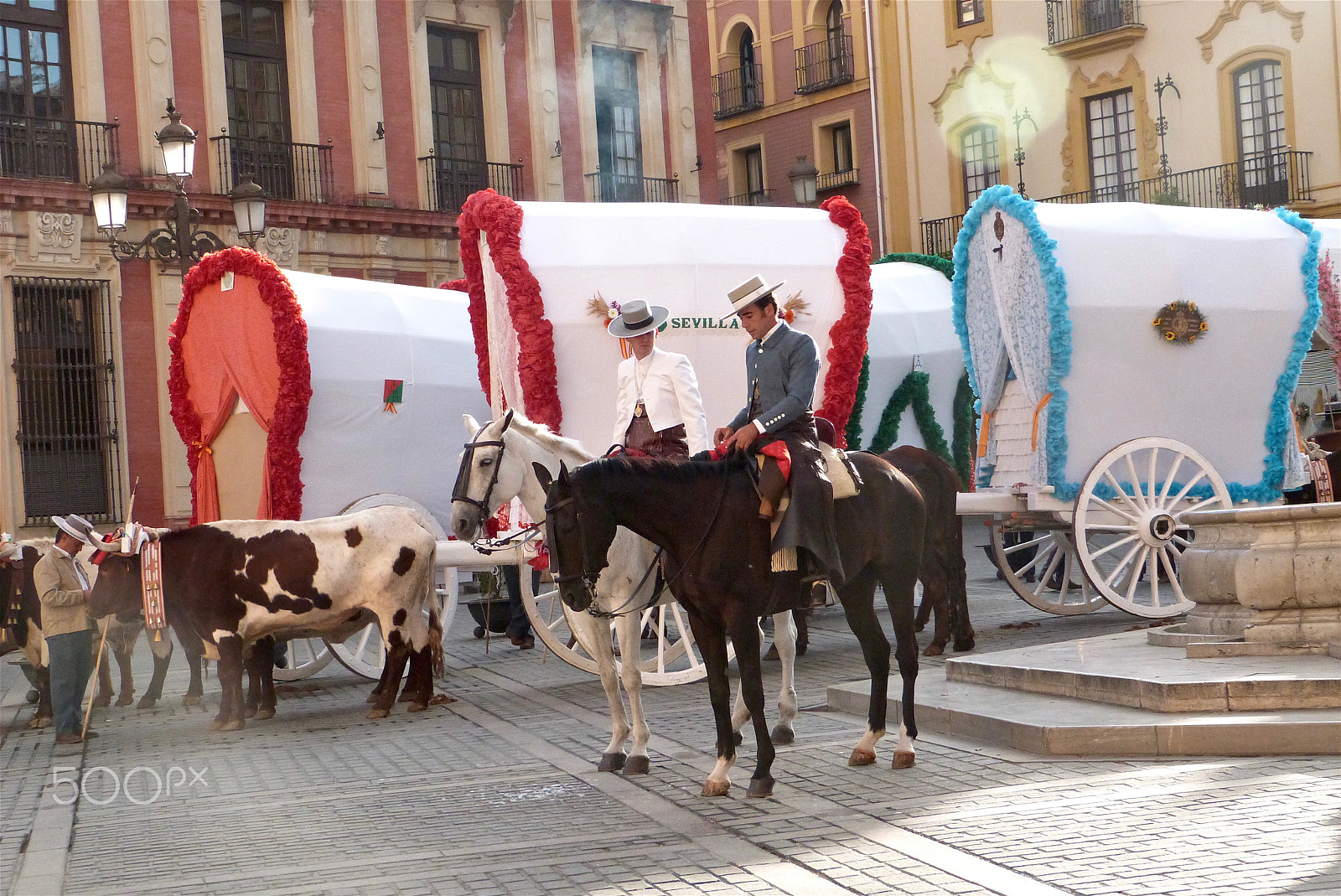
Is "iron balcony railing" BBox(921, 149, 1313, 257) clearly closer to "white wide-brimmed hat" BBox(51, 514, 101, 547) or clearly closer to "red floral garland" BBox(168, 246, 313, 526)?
"red floral garland" BBox(168, 246, 313, 526)

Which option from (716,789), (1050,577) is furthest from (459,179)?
(716,789)

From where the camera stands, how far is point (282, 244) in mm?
24484

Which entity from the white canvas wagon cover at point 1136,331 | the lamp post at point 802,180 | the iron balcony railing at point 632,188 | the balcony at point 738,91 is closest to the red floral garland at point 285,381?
the white canvas wagon cover at point 1136,331

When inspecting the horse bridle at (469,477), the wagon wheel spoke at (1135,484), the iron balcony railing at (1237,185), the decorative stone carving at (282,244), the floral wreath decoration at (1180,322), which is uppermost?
the iron balcony railing at (1237,185)

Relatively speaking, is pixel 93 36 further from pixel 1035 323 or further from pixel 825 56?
pixel 825 56

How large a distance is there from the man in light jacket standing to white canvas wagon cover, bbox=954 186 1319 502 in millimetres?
7099

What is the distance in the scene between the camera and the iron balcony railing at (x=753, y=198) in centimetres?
3738

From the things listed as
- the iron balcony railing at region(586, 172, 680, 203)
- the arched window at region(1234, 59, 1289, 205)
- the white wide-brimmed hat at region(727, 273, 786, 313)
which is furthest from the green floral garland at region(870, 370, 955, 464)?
the arched window at region(1234, 59, 1289, 205)

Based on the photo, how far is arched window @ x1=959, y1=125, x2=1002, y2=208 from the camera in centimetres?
3303

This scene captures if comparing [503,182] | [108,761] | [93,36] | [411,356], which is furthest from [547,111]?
[108,761]

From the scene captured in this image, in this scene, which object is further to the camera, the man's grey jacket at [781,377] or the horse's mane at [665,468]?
the man's grey jacket at [781,377]

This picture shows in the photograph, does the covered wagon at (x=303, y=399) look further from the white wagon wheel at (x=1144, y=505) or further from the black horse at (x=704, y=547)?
the black horse at (x=704, y=547)

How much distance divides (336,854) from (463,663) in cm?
708

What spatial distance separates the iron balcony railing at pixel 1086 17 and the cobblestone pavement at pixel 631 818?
2367 centimetres
